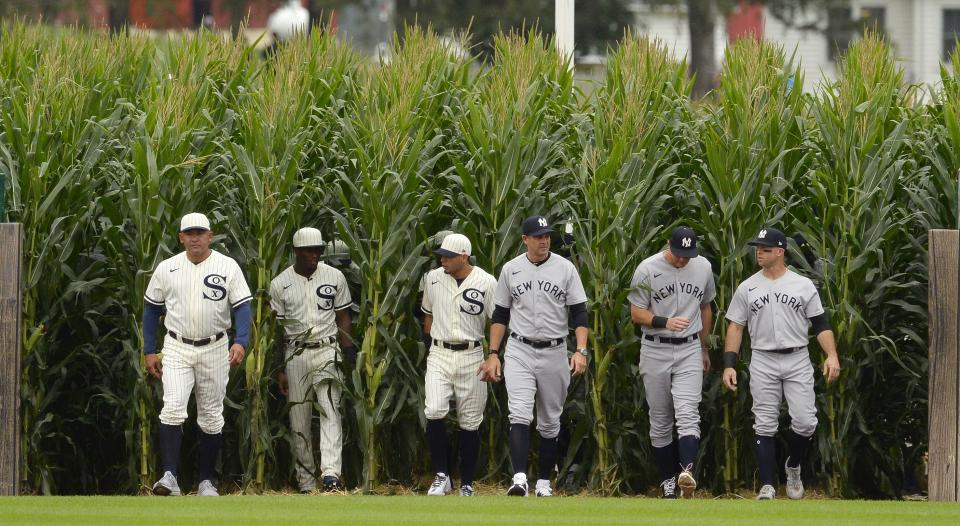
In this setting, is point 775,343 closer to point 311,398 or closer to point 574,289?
point 574,289

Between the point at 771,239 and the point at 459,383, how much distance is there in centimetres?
260

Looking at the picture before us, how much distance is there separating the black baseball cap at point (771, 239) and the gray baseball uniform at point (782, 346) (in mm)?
264

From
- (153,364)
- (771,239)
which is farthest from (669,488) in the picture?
(153,364)

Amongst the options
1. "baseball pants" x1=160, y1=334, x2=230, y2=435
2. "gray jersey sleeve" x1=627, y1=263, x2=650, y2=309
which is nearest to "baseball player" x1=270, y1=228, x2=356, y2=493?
"baseball pants" x1=160, y1=334, x2=230, y2=435

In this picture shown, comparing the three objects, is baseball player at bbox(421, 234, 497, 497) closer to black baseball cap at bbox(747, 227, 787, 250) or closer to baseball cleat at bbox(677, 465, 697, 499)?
baseball cleat at bbox(677, 465, 697, 499)

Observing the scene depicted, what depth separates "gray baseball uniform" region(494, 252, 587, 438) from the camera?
12.1m

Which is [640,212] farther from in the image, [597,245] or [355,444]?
[355,444]

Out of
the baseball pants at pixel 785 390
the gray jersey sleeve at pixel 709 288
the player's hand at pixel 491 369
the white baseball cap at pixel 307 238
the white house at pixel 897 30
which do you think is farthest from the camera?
the white house at pixel 897 30

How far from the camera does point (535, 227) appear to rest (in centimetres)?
1212

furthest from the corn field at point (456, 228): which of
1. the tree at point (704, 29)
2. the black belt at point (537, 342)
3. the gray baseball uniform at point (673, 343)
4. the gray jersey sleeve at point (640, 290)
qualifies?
the tree at point (704, 29)

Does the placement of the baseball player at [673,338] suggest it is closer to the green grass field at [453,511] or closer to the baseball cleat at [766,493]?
the baseball cleat at [766,493]

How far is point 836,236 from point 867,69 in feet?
5.27

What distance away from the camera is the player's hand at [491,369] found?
12.1 meters

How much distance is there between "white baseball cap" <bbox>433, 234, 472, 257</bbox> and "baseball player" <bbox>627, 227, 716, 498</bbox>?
1318mm
